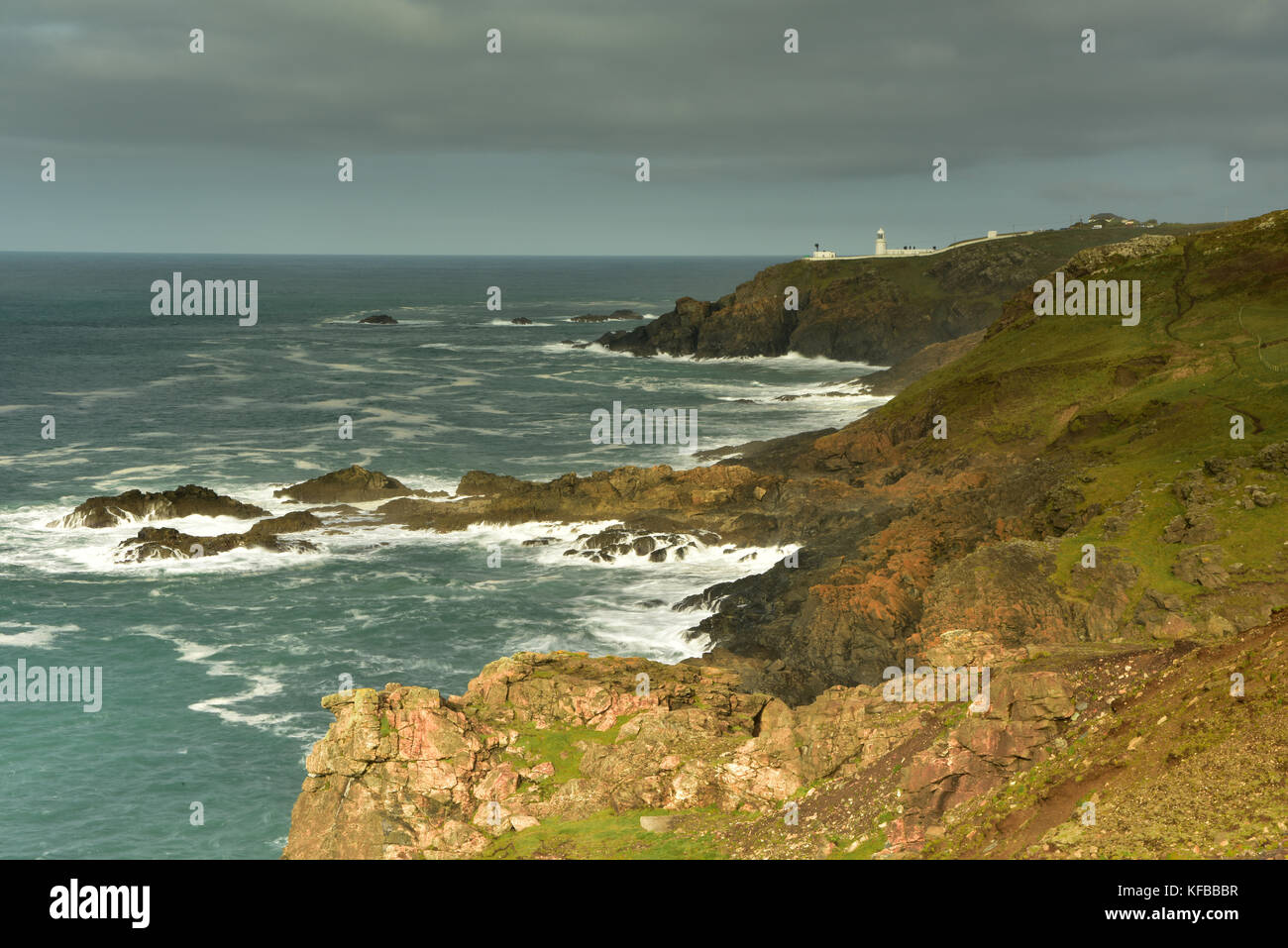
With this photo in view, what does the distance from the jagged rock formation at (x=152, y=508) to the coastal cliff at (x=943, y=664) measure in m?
9.58

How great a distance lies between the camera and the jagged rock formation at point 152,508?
6238 centimetres

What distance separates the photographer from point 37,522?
63.6 metres

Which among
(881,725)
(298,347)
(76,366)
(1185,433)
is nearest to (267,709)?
(881,725)

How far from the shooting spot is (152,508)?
63250 millimetres

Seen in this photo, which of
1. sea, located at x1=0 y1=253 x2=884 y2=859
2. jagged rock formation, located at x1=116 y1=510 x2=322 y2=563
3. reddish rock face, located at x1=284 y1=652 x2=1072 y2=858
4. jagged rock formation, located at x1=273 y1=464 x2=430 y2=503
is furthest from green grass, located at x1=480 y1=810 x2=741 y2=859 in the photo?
jagged rock formation, located at x1=273 y1=464 x2=430 y2=503

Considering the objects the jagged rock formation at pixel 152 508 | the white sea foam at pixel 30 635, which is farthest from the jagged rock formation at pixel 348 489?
the white sea foam at pixel 30 635

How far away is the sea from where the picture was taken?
34.6m

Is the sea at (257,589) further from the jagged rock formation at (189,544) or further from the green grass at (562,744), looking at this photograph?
the green grass at (562,744)

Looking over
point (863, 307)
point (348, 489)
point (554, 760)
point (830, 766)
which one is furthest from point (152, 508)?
point (863, 307)

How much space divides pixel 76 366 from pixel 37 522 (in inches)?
2987

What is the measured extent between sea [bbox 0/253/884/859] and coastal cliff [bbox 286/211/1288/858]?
6.63m

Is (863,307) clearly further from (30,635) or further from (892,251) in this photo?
(30,635)

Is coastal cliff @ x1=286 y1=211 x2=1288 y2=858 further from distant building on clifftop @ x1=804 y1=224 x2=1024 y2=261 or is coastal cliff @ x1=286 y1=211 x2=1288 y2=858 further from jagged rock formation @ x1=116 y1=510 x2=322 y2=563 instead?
distant building on clifftop @ x1=804 y1=224 x2=1024 y2=261
